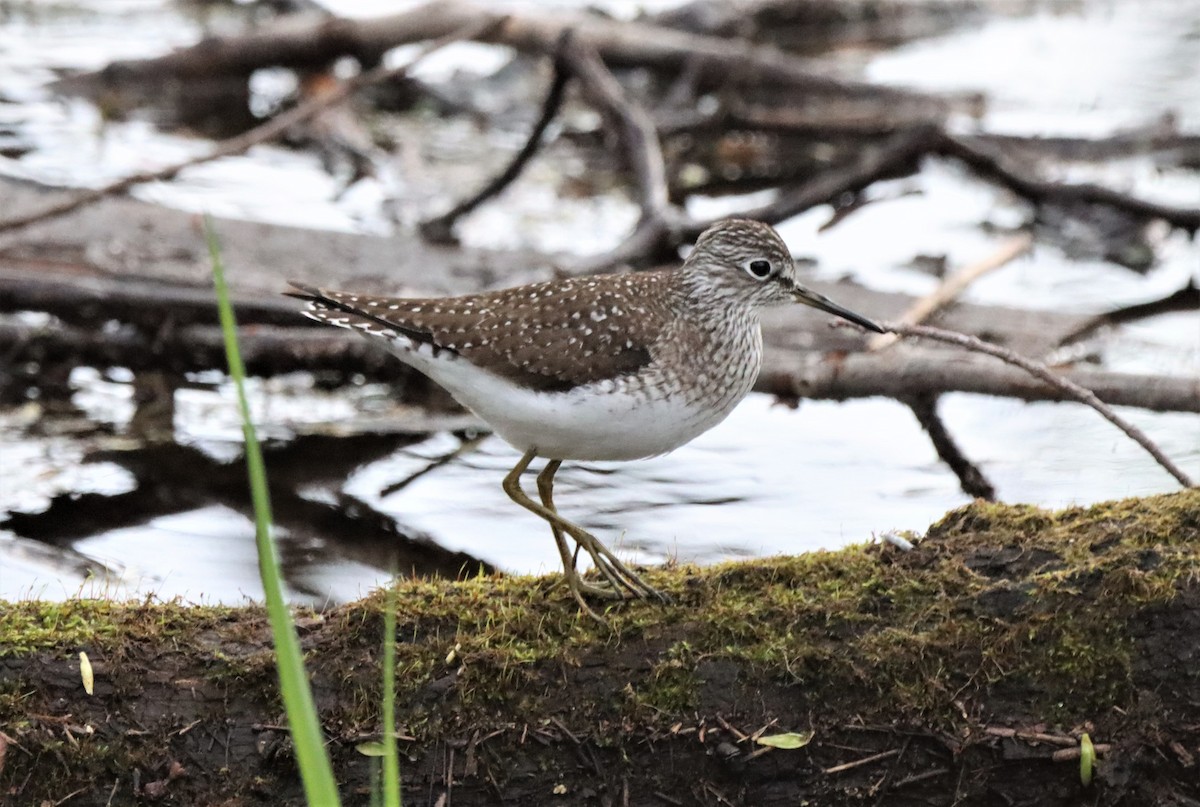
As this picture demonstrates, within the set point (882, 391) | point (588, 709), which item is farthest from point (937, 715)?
point (882, 391)

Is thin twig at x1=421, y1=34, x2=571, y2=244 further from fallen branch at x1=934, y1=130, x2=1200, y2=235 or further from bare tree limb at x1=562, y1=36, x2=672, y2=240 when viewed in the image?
fallen branch at x1=934, y1=130, x2=1200, y2=235

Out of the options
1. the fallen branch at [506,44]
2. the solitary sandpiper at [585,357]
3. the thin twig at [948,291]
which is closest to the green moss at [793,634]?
the solitary sandpiper at [585,357]

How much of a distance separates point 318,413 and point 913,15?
11.6 meters

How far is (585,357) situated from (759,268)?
1054mm

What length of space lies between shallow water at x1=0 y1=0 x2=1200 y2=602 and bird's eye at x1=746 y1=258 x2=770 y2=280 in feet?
3.82

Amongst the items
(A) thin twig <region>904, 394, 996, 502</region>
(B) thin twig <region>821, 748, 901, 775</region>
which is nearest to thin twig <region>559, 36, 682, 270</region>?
(A) thin twig <region>904, 394, 996, 502</region>

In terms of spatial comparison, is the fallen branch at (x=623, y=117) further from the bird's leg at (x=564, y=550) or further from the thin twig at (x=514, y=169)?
the bird's leg at (x=564, y=550)

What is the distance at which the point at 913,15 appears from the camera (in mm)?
17969

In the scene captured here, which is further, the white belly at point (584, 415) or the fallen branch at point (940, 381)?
the fallen branch at point (940, 381)

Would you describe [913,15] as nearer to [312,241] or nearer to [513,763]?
[312,241]

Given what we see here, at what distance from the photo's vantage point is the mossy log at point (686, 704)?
14.5 feet

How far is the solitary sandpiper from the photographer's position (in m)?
5.29

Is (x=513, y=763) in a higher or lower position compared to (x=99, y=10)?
lower

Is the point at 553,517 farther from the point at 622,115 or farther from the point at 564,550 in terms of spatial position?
the point at 622,115
